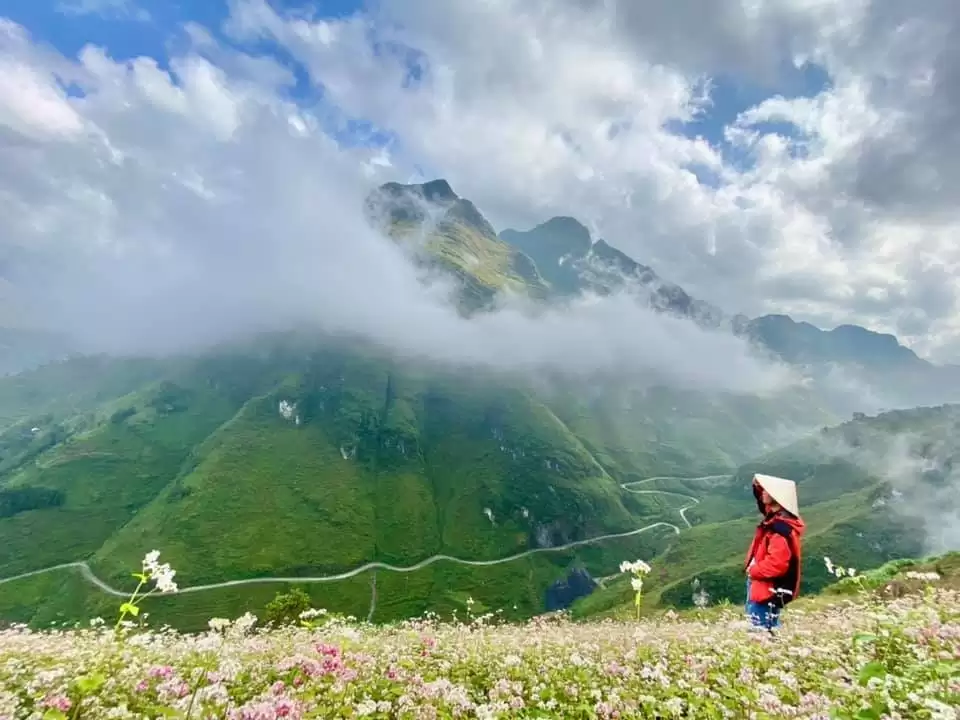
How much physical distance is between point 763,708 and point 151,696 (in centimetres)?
749

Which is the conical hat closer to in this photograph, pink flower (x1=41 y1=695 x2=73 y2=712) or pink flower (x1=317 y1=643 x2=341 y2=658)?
pink flower (x1=317 y1=643 x2=341 y2=658)

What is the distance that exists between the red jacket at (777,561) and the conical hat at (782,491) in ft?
0.98

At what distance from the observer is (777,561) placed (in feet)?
38.9

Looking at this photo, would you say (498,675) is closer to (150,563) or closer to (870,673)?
(870,673)

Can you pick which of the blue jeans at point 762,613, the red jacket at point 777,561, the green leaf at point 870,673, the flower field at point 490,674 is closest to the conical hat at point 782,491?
the red jacket at point 777,561

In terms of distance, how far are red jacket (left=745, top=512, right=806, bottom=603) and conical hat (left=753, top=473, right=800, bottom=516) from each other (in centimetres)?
30

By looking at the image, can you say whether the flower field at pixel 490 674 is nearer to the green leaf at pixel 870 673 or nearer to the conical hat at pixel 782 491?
the green leaf at pixel 870 673

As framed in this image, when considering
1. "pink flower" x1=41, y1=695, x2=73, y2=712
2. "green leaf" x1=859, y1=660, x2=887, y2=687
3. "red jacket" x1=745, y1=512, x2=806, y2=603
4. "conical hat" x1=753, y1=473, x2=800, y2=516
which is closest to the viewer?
"green leaf" x1=859, y1=660, x2=887, y2=687

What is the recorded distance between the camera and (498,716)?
6367mm

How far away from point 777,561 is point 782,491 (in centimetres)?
157

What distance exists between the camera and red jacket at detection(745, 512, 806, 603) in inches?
466

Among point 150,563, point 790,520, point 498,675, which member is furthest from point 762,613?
point 150,563

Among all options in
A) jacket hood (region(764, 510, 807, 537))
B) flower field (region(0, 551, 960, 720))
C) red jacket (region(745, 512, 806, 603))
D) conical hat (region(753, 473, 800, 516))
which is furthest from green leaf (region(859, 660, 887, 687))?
jacket hood (region(764, 510, 807, 537))

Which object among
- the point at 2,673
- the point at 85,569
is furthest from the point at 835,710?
the point at 85,569
